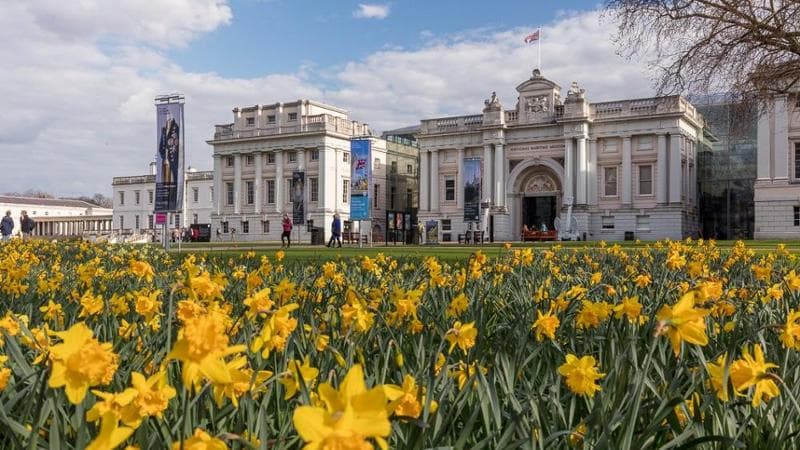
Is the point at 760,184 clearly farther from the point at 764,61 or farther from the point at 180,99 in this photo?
the point at 180,99

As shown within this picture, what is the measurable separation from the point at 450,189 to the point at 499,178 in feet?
15.7

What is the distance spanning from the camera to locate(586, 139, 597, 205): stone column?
5062cm

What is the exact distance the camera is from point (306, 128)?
6362 centimetres

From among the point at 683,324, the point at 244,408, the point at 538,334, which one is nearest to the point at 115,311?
the point at 244,408

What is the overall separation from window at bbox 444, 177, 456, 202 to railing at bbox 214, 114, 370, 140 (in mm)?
12648

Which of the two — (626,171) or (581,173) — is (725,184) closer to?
(626,171)

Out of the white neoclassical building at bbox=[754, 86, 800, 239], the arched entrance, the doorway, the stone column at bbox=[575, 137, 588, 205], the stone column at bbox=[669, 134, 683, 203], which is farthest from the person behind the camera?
the doorway

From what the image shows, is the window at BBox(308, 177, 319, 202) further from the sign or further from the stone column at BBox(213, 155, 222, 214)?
the sign

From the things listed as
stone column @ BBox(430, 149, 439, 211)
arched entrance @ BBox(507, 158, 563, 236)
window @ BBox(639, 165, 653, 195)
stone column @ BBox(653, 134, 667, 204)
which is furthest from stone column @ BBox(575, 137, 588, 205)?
stone column @ BBox(430, 149, 439, 211)

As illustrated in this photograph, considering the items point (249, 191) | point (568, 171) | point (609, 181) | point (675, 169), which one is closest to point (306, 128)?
point (249, 191)

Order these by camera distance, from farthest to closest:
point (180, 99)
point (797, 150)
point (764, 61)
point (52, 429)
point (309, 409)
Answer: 1. point (797, 150)
2. point (180, 99)
3. point (764, 61)
4. point (52, 429)
5. point (309, 409)

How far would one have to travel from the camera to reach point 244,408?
1.80 m

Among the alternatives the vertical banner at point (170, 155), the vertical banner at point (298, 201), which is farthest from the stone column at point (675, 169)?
the vertical banner at point (170, 155)

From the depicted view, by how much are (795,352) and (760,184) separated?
46.2m
